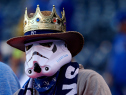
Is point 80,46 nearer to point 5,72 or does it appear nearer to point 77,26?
point 5,72

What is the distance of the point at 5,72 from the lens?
2.76 metres

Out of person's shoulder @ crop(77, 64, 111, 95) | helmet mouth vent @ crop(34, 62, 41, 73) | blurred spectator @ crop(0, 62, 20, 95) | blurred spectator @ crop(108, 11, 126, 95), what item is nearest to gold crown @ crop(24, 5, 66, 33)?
helmet mouth vent @ crop(34, 62, 41, 73)

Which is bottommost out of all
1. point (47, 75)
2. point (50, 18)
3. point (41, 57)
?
point (47, 75)

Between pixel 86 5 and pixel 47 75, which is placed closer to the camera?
pixel 47 75

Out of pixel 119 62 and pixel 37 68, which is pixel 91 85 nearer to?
pixel 37 68

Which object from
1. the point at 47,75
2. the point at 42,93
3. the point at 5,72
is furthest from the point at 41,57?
the point at 5,72

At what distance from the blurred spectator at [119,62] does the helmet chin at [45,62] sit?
1606 mm

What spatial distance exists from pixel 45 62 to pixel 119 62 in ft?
5.91

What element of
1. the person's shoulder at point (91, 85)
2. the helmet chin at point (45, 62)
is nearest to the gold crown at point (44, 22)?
the helmet chin at point (45, 62)

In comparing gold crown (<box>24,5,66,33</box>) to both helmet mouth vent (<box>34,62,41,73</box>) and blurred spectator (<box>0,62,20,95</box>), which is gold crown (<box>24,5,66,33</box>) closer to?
helmet mouth vent (<box>34,62,41,73</box>)

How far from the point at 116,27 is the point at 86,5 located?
58cm

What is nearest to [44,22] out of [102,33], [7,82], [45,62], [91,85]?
[45,62]

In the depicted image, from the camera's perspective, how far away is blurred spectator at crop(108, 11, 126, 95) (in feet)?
11.5

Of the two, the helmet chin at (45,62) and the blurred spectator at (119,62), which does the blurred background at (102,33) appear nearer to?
the blurred spectator at (119,62)
